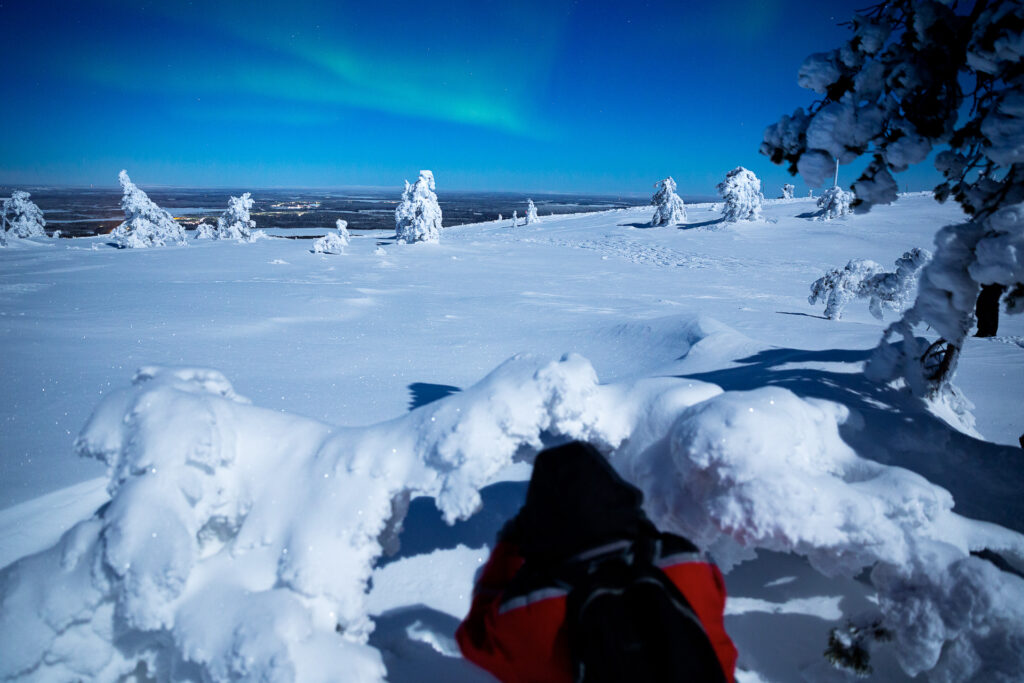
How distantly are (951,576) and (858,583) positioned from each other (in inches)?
37.6

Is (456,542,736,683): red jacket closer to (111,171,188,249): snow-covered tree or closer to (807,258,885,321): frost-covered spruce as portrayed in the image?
(807,258,885,321): frost-covered spruce

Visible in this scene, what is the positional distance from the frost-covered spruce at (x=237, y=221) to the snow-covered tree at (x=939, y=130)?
3844 centimetres

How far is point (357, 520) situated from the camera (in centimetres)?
248

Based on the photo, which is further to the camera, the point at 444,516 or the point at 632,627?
the point at 444,516

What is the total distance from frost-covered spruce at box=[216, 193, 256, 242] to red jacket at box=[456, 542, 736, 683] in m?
39.2

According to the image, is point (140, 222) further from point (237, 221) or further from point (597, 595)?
point (597, 595)

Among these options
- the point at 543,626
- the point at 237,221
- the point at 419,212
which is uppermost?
the point at 419,212

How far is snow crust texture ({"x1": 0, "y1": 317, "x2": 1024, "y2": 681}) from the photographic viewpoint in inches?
82.7

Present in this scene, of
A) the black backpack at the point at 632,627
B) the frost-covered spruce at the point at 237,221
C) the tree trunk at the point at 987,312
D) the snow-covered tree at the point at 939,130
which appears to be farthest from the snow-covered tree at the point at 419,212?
the black backpack at the point at 632,627

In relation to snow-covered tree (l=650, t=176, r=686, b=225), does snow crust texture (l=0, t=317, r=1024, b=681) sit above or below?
below

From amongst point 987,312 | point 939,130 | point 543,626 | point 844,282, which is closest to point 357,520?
point 543,626

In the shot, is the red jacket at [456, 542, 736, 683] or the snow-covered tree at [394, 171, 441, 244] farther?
the snow-covered tree at [394, 171, 441, 244]

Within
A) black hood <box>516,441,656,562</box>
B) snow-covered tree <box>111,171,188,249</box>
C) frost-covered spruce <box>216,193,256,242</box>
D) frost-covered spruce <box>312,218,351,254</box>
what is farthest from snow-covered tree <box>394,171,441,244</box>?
black hood <box>516,441,656,562</box>

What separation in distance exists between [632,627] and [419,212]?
110ft
